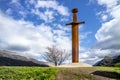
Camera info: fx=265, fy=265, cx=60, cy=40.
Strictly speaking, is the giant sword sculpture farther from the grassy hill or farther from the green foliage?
the green foliage

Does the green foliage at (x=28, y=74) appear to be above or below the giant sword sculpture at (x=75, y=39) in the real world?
below

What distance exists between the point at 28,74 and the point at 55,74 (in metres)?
1.58

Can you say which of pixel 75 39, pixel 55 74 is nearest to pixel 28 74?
pixel 55 74

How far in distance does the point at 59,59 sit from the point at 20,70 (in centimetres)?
3171

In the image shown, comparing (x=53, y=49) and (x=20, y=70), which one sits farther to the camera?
(x=53, y=49)

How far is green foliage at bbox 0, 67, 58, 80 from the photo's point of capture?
15.2 meters

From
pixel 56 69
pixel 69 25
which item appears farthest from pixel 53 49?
pixel 56 69

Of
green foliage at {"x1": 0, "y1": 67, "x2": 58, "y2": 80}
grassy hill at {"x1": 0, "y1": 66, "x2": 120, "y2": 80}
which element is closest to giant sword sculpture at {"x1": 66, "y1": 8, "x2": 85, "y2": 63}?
grassy hill at {"x1": 0, "y1": 66, "x2": 120, "y2": 80}

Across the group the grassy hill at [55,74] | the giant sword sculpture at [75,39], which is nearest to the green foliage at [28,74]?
the grassy hill at [55,74]

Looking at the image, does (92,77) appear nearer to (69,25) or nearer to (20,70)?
(20,70)

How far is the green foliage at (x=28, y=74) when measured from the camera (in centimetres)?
1522

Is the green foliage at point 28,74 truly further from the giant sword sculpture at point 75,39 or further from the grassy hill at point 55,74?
the giant sword sculpture at point 75,39

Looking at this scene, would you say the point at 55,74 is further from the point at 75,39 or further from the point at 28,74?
the point at 75,39

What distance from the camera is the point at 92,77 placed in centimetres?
1526
